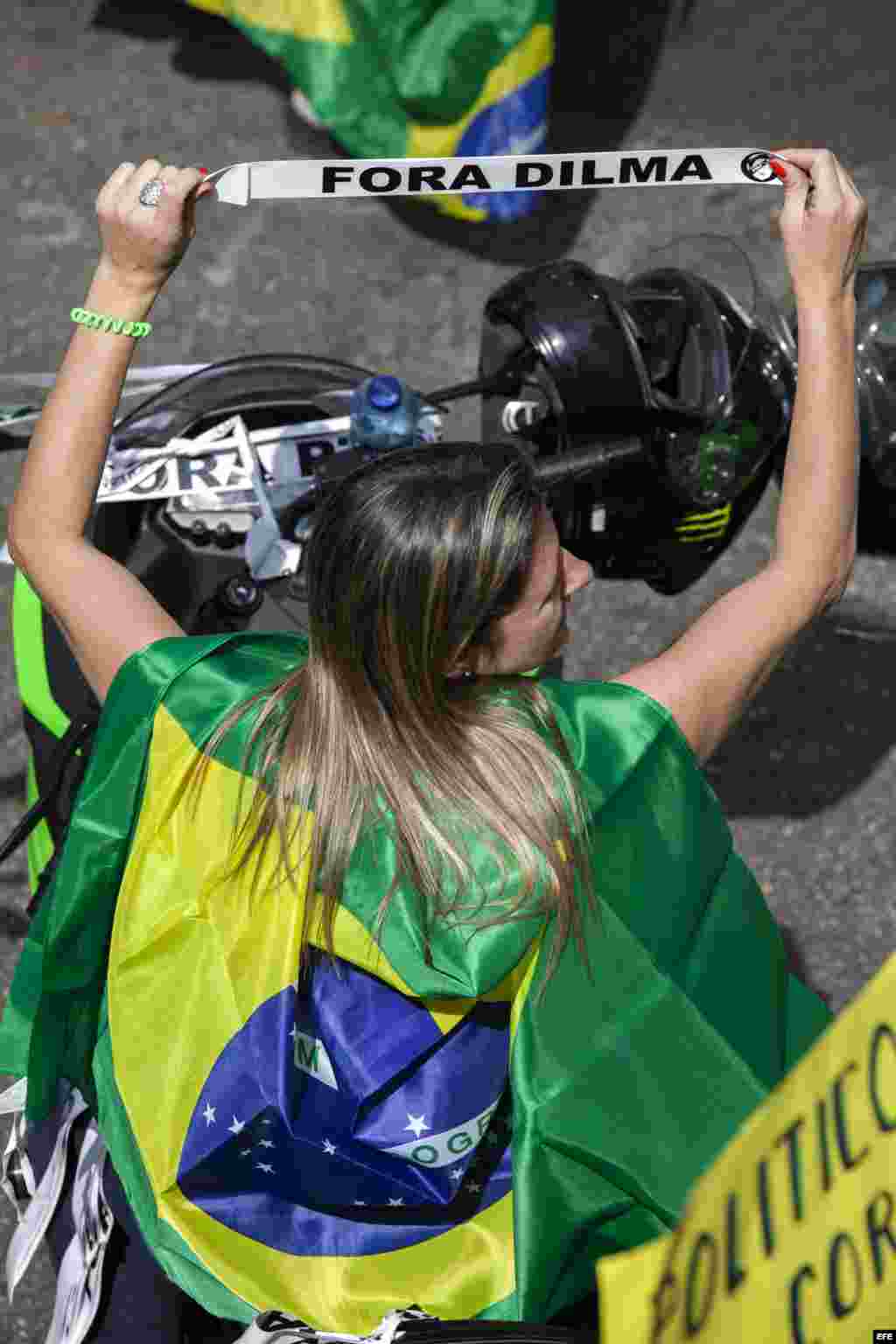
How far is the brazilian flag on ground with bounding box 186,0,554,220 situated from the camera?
3555 mm

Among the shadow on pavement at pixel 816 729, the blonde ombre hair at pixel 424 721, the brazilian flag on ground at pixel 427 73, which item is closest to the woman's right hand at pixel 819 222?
the blonde ombre hair at pixel 424 721

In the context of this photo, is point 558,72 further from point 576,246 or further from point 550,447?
point 550,447

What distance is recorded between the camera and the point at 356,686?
154cm

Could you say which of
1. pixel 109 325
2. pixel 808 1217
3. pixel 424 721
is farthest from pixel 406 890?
pixel 109 325

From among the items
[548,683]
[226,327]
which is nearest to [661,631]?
[226,327]

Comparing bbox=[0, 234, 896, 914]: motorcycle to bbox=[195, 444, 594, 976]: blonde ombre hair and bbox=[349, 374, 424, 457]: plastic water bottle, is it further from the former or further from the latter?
bbox=[195, 444, 594, 976]: blonde ombre hair

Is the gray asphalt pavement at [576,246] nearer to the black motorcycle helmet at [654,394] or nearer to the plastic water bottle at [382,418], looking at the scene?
the black motorcycle helmet at [654,394]

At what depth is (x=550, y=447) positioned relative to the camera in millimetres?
2367

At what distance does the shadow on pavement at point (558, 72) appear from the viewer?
12.6 feet

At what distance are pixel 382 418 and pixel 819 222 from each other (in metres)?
0.80

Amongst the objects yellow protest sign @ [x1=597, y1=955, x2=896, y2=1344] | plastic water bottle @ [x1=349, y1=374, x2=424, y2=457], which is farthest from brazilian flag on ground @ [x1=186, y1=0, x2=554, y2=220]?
yellow protest sign @ [x1=597, y1=955, x2=896, y2=1344]

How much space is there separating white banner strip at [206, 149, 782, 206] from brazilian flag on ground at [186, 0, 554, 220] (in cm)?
179

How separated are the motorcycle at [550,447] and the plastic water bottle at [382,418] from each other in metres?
0.02

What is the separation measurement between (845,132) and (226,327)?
5.29ft
